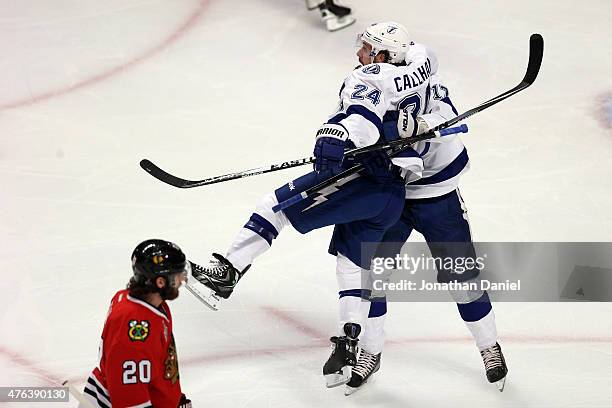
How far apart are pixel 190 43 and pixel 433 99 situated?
116 inches

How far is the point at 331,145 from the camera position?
11.9 ft

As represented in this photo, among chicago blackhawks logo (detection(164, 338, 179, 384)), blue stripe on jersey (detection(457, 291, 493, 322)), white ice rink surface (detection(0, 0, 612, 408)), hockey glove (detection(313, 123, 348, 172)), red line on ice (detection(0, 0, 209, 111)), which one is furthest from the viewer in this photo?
red line on ice (detection(0, 0, 209, 111))

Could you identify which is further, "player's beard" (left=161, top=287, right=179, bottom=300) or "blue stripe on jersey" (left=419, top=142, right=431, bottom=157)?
"blue stripe on jersey" (left=419, top=142, right=431, bottom=157)

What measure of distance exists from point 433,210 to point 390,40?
2.06 feet

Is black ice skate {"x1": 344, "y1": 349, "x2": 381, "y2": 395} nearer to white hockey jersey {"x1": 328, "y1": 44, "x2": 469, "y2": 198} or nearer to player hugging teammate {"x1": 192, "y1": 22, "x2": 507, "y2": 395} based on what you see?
player hugging teammate {"x1": 192, "y1": 22, "x2": 507, "y2": 395}

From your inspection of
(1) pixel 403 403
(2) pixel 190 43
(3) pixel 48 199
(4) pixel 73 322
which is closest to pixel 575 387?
(1) pixel 403 403

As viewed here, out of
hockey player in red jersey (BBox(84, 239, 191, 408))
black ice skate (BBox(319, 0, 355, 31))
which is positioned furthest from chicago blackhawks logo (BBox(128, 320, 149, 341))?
black ice skate (BBox(319, 0, 355, 31))

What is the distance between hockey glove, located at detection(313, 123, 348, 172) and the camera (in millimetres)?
3623

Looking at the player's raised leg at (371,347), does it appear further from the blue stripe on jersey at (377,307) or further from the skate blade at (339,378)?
the skate blade at (339,378)

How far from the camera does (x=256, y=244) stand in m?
3.91

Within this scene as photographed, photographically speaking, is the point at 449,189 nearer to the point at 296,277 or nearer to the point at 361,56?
the point at 361,56

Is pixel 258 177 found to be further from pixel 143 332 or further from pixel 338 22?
pixel 143 332

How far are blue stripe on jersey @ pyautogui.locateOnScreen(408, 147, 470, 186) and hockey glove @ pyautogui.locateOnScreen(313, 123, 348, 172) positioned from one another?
0.42 meters

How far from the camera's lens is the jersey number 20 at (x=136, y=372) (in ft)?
9.48
